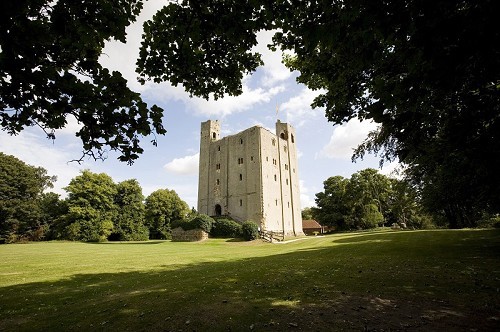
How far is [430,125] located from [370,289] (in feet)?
17.9

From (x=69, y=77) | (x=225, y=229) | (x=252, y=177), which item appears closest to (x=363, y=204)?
(x=252, y=177)

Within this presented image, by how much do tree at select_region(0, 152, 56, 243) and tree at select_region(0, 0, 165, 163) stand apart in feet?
170

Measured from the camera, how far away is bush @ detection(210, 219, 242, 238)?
3506 cm

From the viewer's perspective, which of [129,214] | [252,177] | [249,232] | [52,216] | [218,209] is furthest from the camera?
[129,214]

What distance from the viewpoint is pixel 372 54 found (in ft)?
16.1

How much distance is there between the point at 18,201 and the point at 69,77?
54.0 m

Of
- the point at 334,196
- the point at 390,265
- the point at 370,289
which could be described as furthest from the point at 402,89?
the point at 334,196

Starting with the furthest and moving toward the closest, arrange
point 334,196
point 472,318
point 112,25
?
point 334,196 → point 472,318 → point 112,25

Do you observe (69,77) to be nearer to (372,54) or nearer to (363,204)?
(372,54)

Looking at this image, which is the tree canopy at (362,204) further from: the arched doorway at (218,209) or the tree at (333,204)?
the arched doorway at (218,209)

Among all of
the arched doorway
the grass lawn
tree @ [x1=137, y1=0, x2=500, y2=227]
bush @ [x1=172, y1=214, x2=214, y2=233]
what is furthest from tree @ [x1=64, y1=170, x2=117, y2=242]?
tree @ [x1=137, y1=0, x2=500, y2=227]

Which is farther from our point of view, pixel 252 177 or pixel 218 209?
pixel 218 209

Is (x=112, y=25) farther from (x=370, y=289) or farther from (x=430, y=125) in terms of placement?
(x=430, y=125)

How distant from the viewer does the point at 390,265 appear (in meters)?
10.5
